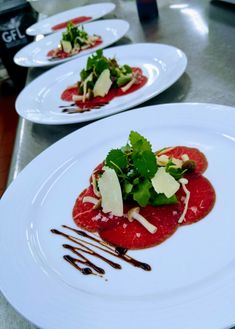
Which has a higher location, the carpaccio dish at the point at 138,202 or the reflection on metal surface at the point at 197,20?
the carpaccio dish at the point at 138,202

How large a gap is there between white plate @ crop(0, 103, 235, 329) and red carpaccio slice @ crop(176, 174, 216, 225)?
0.01 meters

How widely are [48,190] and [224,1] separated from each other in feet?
4.41

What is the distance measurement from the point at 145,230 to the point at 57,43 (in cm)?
149

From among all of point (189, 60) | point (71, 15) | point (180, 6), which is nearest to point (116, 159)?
point (189, 60)

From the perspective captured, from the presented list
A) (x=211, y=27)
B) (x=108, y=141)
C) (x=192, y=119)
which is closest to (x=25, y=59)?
(x=211, y=27)

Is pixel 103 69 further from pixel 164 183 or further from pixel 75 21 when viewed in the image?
pixel 75 21

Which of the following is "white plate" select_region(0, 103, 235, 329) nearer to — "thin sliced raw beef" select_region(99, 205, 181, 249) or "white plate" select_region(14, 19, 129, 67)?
"thin sliced raw beef" select_region(99, 205, 181, 249)

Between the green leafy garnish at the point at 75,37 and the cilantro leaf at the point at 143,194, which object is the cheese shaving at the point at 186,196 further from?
the green leafy garnish at the point at 75,37

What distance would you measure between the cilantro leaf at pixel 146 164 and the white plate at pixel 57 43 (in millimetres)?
1004

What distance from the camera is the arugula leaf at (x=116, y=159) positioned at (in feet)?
2.49

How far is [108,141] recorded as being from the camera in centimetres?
96

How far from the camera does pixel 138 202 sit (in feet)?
2.39

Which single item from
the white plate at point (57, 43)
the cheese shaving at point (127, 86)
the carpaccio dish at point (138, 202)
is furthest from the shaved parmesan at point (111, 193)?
the white plate at point (57, 43)

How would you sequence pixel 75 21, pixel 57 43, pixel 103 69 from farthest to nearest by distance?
1. pixel 75 21
2. pixel 57 43
3. pixel 103 69
